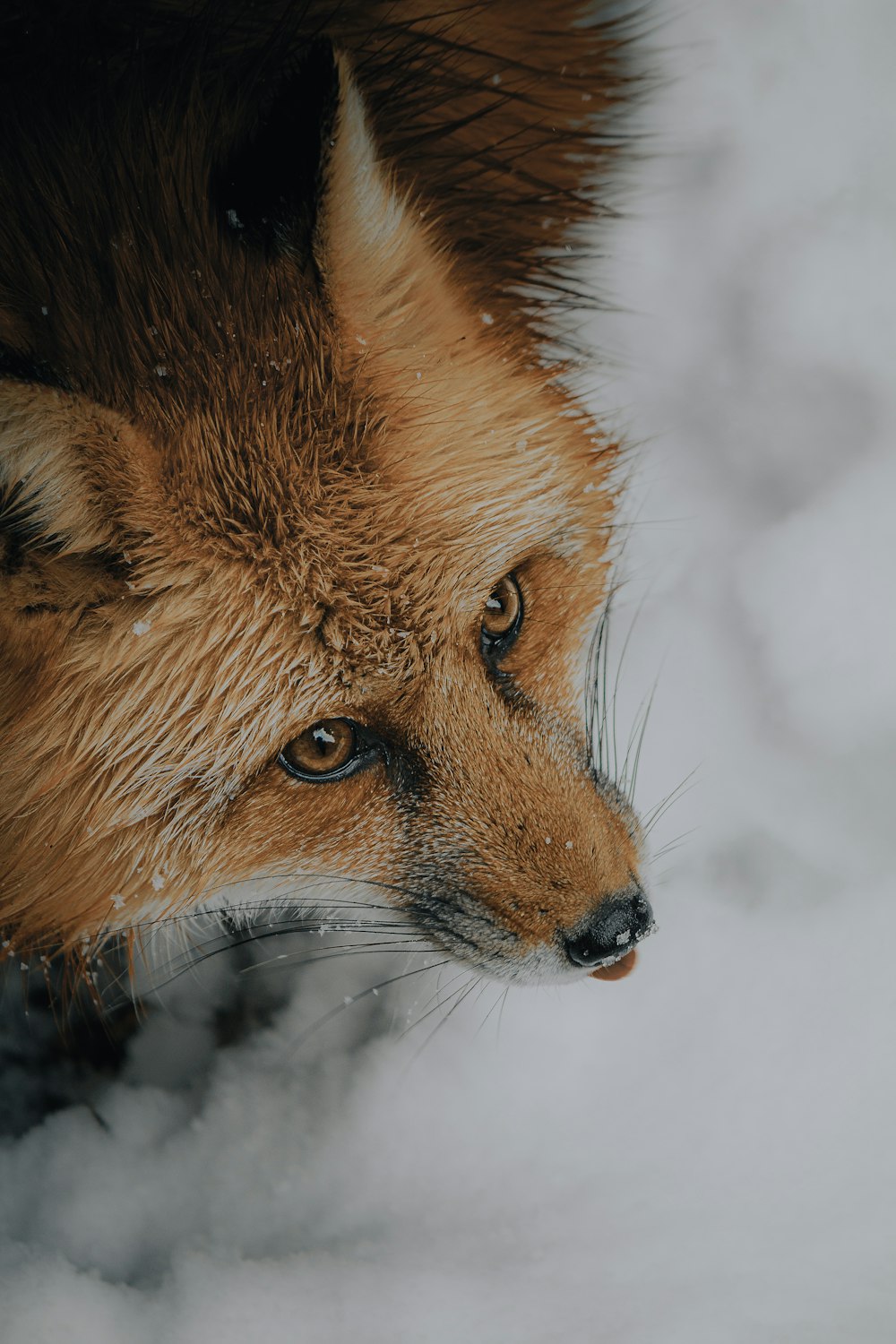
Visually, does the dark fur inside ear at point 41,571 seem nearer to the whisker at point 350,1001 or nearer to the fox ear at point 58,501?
the fox ear at point 58,501

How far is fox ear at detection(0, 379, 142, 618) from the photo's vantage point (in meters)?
0.59

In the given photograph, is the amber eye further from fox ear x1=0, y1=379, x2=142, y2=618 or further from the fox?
fox ear x1=0, y1=379, x2=142, y2=618

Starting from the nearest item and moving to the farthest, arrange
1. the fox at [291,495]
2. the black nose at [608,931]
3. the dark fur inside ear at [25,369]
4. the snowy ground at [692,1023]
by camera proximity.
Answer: the dark fur inside ear at [25,369], the fox at [291,495], the black nose at [608,931], the snowy ground at [692,1023]

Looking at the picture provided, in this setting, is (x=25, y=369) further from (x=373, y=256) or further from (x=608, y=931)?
(x=608, y=931)

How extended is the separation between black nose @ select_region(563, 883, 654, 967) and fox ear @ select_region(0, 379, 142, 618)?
534 millimetres

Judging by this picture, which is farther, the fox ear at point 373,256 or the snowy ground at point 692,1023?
the snowy ground at point 692,1023

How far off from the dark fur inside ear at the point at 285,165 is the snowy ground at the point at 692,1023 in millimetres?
553

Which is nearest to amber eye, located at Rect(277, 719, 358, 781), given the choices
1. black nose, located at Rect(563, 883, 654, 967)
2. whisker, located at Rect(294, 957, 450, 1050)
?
black nose, located at Rect(563, 883, 654, 967)

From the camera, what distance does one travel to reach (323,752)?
0.78 metres

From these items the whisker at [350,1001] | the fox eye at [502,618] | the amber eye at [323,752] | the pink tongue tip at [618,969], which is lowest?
the whisker at [350,1001]

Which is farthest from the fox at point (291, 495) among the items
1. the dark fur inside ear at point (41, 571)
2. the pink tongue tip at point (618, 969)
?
the pink tongue tip at point (618, 969)

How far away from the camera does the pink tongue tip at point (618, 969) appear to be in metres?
→ 1.02

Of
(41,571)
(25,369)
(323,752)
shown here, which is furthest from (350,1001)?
(25,369)

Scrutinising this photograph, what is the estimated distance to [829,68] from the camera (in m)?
1.13
